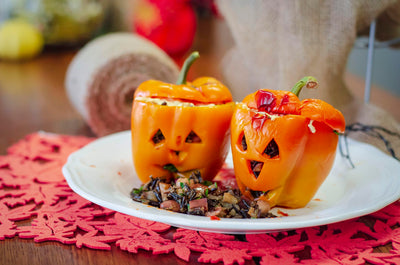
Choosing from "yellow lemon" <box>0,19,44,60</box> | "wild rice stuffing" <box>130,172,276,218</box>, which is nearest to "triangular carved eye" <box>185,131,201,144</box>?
"wild rice stuffing" <box>130,172,276,218</box>

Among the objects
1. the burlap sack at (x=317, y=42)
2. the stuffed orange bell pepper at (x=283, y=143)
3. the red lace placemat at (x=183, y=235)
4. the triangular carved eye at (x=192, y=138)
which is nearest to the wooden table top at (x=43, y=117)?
the red lace placemat at (x=183, y=235)

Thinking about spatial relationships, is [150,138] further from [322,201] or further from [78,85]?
[78,85]

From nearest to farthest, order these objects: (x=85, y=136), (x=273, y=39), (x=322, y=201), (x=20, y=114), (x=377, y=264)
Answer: (x=377, y=264) < (x=322, y=201) < (x=273, y=39) < (x=85, y=136) < (x=20, y=114)

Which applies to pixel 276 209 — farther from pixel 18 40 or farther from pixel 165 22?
pixel 18 40

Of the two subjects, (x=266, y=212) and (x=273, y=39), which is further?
(x=273, y=39)

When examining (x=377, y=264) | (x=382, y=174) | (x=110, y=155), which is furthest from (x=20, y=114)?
(x=377, y=264)

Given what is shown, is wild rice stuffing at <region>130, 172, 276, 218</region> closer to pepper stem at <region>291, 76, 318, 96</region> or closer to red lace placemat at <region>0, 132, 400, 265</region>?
red lace placemat at <region>0, 132, 400, 265</region>

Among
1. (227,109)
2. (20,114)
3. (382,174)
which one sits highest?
(227,109)

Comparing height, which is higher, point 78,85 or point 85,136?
Answer: point 78,85

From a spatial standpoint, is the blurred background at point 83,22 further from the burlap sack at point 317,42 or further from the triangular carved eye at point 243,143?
the triangular carved eye at point 243,143
